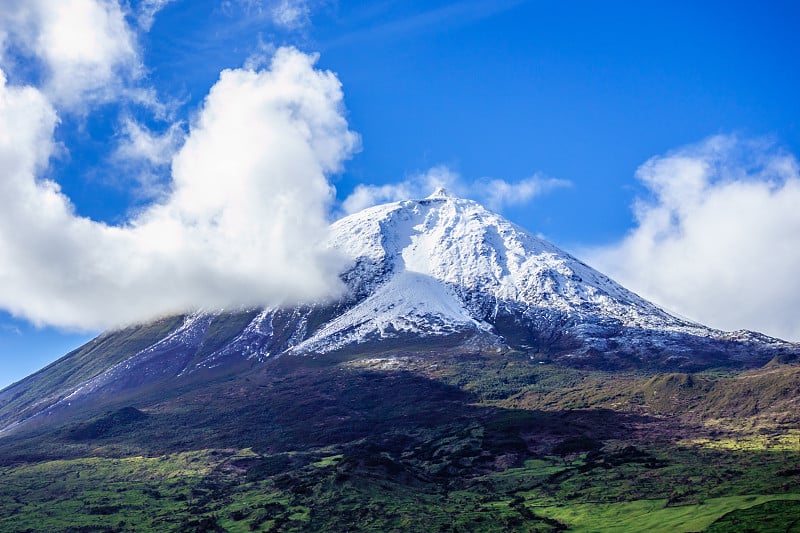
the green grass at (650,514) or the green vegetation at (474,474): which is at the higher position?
the green vegetation at (474,474)

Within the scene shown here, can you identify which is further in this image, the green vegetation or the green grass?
the green vegetation

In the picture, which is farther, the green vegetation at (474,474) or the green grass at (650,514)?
the green vegetation at (474,474)

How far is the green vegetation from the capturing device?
108 meters

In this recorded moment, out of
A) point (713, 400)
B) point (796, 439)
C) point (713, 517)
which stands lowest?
point (713, 517)

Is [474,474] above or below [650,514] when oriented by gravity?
above

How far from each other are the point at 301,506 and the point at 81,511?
50110 mm

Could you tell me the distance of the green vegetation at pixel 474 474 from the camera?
108m

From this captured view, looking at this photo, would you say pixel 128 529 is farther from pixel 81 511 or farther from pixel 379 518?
pixel 379 518

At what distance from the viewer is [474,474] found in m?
150

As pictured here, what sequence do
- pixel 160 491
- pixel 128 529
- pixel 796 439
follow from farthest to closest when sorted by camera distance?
pixel 160 491 < pixel 796 439 < pixel 128 529

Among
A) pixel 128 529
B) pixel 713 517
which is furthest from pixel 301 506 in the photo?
pixel 713 517

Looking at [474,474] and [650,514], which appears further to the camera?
[474,474]

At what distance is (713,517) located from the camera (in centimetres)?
9300

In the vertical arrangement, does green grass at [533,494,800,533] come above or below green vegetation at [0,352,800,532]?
below
